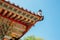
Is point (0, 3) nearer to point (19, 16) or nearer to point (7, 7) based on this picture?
point (7, 7)

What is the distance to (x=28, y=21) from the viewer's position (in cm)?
951

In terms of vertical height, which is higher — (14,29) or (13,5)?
(13,5)

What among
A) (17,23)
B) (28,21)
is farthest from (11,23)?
(28,21)

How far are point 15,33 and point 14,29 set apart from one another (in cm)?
22

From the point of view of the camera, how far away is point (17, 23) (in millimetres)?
9438

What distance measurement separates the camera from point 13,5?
8.78m

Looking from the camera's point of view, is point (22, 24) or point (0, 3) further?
point (22, 24)

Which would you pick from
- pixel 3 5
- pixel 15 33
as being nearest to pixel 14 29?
pixel 15 33

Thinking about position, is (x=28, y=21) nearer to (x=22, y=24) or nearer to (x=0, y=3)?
(x=22, y=24)

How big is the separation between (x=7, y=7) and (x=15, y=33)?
60.0 inches

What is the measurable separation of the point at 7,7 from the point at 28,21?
1496 mm

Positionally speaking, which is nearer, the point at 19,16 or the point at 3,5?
the point at 3,5

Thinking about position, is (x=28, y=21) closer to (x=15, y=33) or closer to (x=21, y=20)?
(x=21, y=20)

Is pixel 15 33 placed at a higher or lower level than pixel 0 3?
lower
